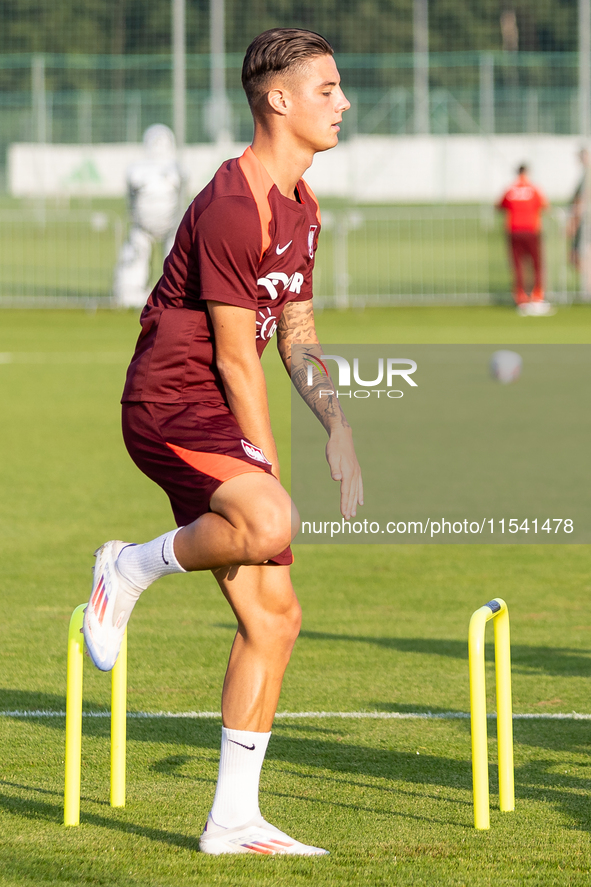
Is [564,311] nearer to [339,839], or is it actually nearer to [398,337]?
[398,337]

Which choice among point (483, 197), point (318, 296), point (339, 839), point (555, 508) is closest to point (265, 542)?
point (339, 839)

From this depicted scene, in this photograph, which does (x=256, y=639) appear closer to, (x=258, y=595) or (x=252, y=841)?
(x=258, y=595)

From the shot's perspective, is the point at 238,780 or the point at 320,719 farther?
the point at 320,719

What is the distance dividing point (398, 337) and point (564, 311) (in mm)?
5805

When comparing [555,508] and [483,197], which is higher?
[483,197]

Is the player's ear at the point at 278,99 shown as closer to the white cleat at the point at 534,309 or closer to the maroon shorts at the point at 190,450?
the maroon shorts at the point at 190,450

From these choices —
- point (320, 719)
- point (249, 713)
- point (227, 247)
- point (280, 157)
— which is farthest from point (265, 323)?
point (320, 719)

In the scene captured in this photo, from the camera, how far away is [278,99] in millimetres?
3793

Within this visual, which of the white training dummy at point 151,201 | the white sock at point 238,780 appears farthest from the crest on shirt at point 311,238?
the white training dummy at point 151,201

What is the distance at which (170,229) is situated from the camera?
2328cm

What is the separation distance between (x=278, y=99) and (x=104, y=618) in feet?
4.83

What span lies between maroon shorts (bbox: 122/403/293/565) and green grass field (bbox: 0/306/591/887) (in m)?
0.90

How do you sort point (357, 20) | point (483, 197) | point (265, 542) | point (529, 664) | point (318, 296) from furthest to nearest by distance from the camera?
point (357, 20) → point (483, 197) → point (318, 296) → point (529, 664) → point (265, 542)

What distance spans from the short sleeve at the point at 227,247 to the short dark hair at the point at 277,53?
395mm
